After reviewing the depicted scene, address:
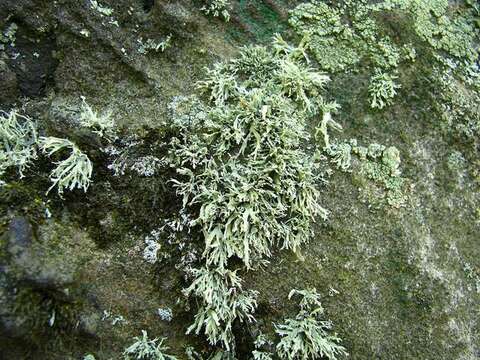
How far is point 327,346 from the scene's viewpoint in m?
2.66

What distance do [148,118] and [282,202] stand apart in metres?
0.97

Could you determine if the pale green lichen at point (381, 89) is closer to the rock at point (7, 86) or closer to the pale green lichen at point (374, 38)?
the pale green lichen at point (374, 38)

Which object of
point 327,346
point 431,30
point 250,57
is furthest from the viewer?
point 431,30

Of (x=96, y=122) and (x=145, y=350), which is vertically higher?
(x=96, y=122)

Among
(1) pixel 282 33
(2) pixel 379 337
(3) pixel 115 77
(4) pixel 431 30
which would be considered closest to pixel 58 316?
(3) pixel 115 77

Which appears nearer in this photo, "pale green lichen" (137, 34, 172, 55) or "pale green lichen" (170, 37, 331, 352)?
"pale green lichen" (170, 37, 331, 352)

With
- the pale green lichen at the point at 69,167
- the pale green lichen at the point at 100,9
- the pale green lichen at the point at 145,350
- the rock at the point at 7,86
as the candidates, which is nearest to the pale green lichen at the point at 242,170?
the pale green lichen at the point at 145,350

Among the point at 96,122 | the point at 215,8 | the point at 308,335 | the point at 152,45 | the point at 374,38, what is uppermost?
the point at 374,38

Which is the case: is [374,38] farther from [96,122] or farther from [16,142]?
[16,142]

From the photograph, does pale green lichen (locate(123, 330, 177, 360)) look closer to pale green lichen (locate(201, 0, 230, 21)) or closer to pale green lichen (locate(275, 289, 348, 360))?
pale green lichen (locate(275, 289, 348, 360))

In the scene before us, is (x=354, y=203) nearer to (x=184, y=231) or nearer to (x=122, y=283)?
(x=184, y=231)

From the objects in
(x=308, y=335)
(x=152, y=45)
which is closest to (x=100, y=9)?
(x=152, y=45)

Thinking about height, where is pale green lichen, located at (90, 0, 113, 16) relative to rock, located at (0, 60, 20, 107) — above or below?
above

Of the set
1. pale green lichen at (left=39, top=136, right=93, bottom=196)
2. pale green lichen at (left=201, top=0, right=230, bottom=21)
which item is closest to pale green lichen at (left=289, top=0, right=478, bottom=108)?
pale green lichen at (left=201, top=0, right=230, bottom=21)
